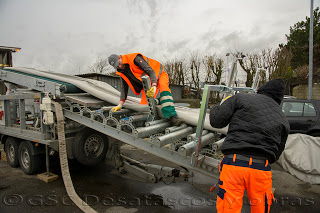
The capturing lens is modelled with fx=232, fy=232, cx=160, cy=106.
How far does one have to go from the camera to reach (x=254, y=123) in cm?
218

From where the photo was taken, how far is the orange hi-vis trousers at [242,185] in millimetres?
2148

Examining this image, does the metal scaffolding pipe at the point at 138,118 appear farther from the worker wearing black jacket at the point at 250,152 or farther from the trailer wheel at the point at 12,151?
the trailer wheel at the point at 12,151

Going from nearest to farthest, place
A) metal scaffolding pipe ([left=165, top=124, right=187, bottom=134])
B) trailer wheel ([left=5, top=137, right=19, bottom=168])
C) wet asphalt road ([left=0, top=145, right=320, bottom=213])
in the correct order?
metal scaffolding pipe ([left=165, top=124, right=187, bottom=134]) < wet asphalt road ([left=0, top=145, right=320, bottom=213]) < trailer wheel ([left=5, top=137, right=19, bottom=168])

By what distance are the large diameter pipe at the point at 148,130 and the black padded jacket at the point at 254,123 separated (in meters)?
1.31

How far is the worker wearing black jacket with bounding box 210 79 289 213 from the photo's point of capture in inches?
84.7

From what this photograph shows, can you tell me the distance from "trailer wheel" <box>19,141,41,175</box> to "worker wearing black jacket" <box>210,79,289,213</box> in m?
4.51

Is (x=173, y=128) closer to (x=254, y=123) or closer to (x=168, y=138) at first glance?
(x=168, y=138)

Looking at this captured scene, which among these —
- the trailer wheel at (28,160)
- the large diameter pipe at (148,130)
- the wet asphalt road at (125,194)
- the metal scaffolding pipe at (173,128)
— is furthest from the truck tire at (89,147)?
the metal scaffolding pipe at (173,128)

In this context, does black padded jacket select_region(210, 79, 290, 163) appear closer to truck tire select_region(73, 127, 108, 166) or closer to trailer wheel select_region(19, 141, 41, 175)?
truck tire select_region(73, 127, 108, 166)

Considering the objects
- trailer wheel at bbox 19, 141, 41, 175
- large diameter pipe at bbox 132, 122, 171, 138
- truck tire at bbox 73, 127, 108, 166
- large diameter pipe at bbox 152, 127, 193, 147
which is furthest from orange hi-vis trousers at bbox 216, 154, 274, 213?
trailer wheel at bbox 19, 141, 41, 175

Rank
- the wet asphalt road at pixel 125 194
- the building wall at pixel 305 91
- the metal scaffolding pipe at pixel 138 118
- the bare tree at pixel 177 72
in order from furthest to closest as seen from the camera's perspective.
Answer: the bare tree at pixel 177 72 → the building wall at pixel 305 91 → the wet asphalt road at pixel 125 194 → the metal scaffolding pipe at pixel 138 118

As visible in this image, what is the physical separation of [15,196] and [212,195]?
3713mm

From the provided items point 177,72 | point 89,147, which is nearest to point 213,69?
point 177,72

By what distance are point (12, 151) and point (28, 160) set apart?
2.92 feet
